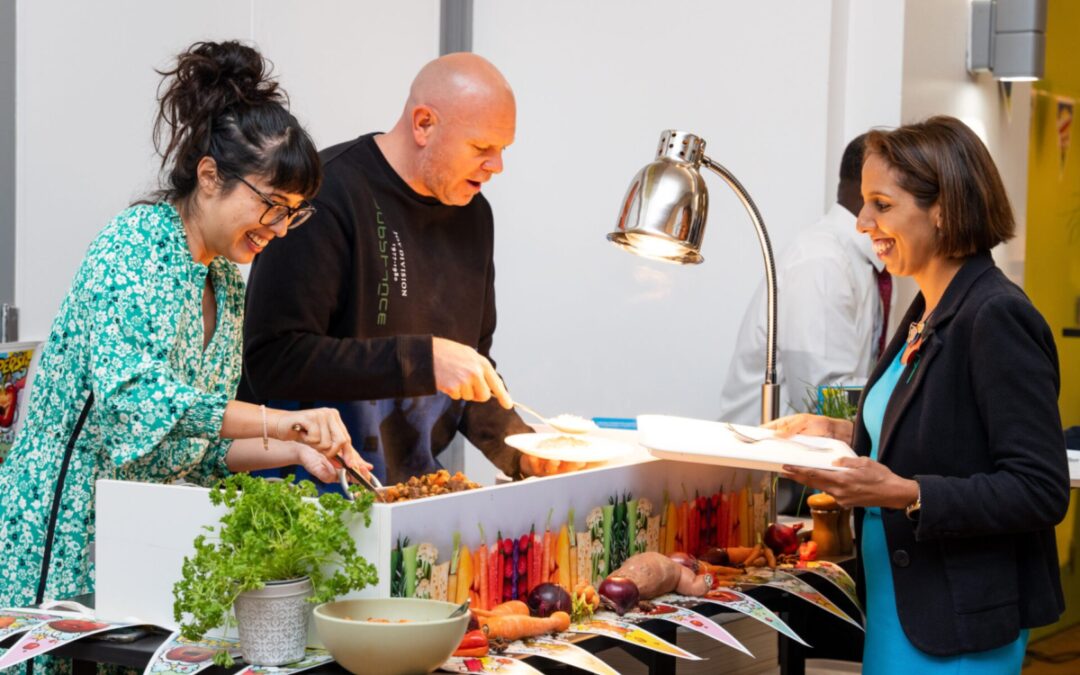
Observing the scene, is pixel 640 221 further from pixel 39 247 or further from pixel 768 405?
pixel 39 247

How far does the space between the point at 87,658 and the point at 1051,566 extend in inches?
60.9

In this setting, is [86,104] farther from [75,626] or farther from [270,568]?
[270,568]

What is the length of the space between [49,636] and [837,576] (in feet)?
4.92

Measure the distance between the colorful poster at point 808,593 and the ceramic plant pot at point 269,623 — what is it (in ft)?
3.35

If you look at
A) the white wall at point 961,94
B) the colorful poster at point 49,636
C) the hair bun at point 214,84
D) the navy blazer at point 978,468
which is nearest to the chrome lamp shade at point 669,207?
the navy blazer at point 978,468

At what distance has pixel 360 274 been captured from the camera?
282cm

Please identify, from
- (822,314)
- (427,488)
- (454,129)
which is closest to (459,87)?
(454,129)

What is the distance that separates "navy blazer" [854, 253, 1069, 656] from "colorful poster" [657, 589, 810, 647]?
8.2 inches

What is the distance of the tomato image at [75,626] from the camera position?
192 centimetres

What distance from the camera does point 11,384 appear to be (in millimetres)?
2975

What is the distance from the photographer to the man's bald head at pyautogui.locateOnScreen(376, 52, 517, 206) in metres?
2.85

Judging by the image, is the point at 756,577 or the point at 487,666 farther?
the point at 756,577

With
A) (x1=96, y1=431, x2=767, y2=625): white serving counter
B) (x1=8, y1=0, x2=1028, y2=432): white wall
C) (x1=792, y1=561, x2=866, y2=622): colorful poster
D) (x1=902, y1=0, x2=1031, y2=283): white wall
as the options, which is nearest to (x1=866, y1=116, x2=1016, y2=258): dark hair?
(x1=792, y1=561, x2=866, y2=622): colorful poster

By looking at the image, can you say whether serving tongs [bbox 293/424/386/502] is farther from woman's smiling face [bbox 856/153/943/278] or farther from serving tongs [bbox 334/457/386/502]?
woman's smiling face [bbox 856/153/943/278]
